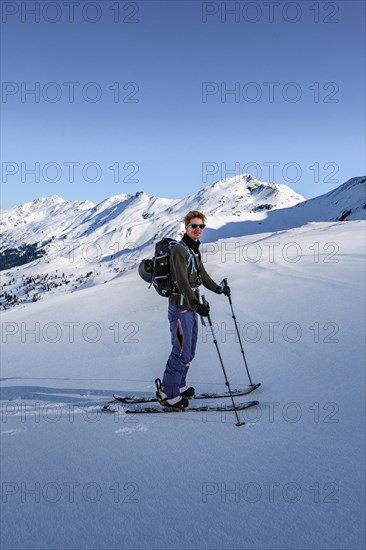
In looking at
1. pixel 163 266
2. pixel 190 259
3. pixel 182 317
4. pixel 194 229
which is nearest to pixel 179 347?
pixel 182 317

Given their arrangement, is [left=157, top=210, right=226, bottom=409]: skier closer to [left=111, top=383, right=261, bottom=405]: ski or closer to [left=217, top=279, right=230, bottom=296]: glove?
[left=111, top=383, right=261, bottom=405]: ski

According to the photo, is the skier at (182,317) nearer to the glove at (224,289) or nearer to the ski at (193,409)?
the ski at (193,409)

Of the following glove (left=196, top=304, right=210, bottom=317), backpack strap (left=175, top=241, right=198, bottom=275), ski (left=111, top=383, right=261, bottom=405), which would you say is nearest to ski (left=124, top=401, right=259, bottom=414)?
ski (left=111, top=383, right=261, bottom=405)

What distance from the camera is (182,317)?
5.89 m

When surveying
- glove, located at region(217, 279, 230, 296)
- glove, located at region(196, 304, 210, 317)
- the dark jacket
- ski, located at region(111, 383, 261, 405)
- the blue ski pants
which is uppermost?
the dark jacket

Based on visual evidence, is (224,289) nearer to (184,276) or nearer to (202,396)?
(184,276)

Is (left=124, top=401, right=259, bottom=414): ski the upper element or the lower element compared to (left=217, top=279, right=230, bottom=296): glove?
lower

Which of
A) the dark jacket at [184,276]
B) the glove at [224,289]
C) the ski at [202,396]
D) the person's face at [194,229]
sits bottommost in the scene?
the ski at [202,396]

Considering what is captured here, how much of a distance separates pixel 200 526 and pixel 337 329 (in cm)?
556

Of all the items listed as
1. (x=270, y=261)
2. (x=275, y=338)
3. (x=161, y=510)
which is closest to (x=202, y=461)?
(x=161, y=510)

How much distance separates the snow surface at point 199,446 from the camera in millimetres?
3066

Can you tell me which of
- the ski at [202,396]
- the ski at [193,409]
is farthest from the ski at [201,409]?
the ski at [202,396]

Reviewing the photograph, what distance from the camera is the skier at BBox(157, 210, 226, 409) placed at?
18.3ft

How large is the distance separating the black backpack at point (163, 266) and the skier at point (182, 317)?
0.05 metres
